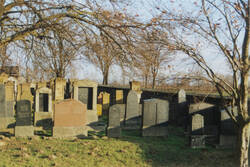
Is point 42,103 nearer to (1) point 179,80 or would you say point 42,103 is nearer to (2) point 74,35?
(2) point 74,35

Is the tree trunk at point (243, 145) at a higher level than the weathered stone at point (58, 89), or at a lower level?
lower

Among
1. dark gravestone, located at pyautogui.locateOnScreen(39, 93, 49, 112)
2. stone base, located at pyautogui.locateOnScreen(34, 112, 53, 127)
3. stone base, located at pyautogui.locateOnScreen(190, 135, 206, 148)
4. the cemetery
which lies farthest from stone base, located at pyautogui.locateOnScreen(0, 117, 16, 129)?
stone base, located at pyautogui.locateOnScreen(190, 135, 206, 148)

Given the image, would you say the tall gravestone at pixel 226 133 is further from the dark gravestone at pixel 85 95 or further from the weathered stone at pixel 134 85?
the weathered stone at pixel 134 85

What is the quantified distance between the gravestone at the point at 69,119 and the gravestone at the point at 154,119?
2.38m

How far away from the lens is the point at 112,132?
29.4 ft

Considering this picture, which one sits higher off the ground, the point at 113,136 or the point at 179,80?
the point at 179,80

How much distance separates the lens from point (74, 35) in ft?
29.6

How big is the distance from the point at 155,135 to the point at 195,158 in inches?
96.4

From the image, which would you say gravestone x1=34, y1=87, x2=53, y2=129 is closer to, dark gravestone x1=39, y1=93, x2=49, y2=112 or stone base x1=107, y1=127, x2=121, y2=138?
dark gravestone x1=39, y1=93, x2=49, y2=112

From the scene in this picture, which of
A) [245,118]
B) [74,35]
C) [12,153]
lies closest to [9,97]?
[74,35]

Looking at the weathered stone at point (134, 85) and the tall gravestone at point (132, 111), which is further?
the weathered stone at point (134, 85)

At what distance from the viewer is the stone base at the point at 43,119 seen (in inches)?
430

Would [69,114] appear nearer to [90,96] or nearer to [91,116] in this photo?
[91,116]

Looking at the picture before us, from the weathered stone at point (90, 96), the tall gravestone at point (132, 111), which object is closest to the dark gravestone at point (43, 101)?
the weathered stone at point (90, 96)
